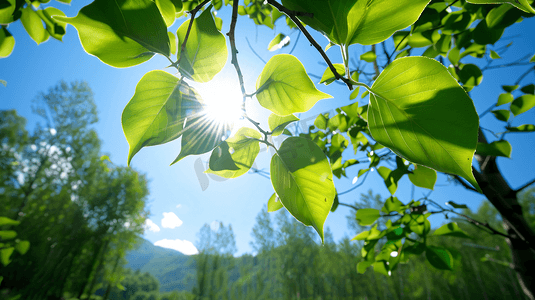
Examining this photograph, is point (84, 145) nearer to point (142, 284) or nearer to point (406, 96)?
point (142, 284)

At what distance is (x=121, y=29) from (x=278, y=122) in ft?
0.46

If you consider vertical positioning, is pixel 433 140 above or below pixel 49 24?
below

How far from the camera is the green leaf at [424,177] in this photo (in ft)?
1.20

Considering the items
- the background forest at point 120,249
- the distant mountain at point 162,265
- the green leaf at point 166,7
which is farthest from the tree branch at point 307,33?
the distant mountain at point 162,265

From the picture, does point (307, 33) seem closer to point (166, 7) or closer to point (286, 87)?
point (286, 87)

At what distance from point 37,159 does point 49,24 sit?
7911mm

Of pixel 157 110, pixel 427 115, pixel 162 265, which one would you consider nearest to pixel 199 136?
pixel 157 110

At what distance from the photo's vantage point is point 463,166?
0.12 metres

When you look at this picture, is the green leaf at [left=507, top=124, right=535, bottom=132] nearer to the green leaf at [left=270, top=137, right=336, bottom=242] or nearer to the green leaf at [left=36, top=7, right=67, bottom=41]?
the green leaf at [left=270, top=137, right=336, bottom=242]

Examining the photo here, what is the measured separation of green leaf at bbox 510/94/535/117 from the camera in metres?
0.43

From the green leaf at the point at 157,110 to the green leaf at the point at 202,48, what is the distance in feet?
0.04

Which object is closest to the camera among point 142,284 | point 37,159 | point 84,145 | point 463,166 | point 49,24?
point 463,166

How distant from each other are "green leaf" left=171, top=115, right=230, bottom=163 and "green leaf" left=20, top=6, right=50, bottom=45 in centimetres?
53

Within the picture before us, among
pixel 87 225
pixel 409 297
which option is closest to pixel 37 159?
pixel 87 225
